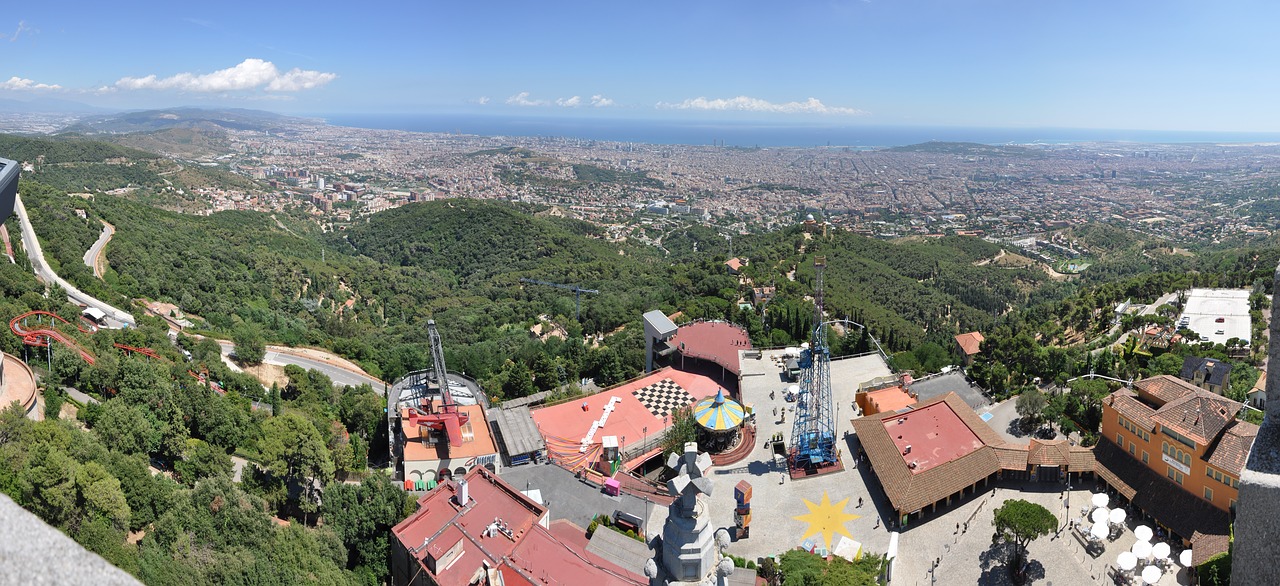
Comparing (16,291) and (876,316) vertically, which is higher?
(16,291)

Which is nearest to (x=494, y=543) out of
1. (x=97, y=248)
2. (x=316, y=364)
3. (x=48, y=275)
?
(x=316, y=364)

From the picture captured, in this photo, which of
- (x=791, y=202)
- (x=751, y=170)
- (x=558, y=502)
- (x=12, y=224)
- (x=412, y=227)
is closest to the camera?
(x=558, y=502)

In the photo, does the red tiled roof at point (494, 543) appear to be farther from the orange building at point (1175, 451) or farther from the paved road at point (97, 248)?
the paved road at point (97, 248)

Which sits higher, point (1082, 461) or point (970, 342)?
point (970, 342)

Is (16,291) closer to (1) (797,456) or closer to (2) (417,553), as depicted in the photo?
(2) (417,553)

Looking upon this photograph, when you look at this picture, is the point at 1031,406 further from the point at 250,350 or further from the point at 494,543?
the point at 250,350

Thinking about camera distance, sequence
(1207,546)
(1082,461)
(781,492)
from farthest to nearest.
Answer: (781,492) < (1082,461) < (1207,546)

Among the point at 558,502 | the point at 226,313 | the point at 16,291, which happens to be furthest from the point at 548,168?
the point at 558,502
